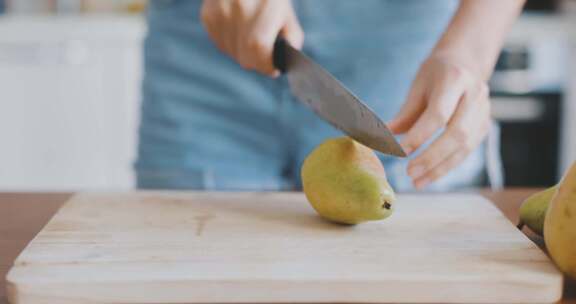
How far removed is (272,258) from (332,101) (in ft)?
0.69

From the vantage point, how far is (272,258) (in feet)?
2.14

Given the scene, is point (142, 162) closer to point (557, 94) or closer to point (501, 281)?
point (501, 281)

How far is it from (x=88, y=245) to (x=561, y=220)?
39 centimetres

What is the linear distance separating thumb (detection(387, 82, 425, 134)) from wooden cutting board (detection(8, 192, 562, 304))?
0.09 metres

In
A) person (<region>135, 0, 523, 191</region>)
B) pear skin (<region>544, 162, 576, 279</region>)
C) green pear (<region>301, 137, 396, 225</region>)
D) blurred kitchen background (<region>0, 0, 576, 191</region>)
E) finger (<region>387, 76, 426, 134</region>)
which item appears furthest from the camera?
blurred kitchen background (<region>0, 0, 576, 191</region>)

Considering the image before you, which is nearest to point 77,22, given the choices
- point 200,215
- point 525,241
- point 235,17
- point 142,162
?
point 142,162

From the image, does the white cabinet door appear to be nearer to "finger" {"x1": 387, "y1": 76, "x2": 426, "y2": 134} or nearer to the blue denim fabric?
the blue denim fabric

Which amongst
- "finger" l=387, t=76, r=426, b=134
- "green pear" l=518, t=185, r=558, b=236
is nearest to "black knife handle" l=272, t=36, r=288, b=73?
"finger" l=387, t=76, r=426, b=134

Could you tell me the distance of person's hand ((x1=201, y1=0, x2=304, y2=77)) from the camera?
0.88 metres

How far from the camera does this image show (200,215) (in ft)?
2.62

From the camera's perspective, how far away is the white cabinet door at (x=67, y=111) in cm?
236

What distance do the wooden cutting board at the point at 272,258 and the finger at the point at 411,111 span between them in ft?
0.29

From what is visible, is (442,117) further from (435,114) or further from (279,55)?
(279,55)

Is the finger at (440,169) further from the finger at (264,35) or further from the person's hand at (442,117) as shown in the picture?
the finger at (264,35)
